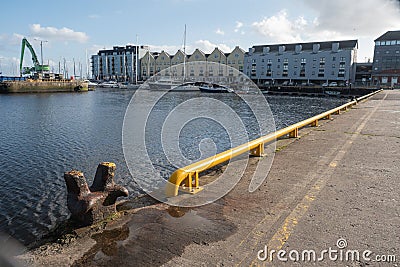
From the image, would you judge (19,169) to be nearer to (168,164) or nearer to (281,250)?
(168,164)

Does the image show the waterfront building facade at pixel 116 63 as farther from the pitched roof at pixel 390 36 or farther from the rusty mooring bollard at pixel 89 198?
the rusty mooring bollard at pixel 89 198

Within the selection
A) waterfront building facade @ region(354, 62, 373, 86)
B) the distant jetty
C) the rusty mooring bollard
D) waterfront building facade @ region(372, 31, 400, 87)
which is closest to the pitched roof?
waterfront building facade @ region(372, 31, 400, 87)

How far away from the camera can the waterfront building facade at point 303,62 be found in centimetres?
7325

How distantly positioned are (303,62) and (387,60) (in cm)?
1878

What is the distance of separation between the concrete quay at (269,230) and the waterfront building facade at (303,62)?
75981 millimetres

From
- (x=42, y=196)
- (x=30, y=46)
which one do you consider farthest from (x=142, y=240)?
(x=30, y=46)

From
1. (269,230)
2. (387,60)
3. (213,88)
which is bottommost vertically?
(269,230)

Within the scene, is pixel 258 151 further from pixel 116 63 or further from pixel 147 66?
pixel 116 63

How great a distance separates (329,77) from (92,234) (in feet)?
264

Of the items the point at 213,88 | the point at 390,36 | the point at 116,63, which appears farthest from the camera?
the point at 116,63

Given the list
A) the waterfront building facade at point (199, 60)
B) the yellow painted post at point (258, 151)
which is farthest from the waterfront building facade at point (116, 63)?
the yellow painted post at point (258, 151)

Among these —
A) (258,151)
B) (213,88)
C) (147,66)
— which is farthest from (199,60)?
(258,151)

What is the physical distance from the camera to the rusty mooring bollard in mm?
3672

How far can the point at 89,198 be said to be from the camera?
12.1ft
